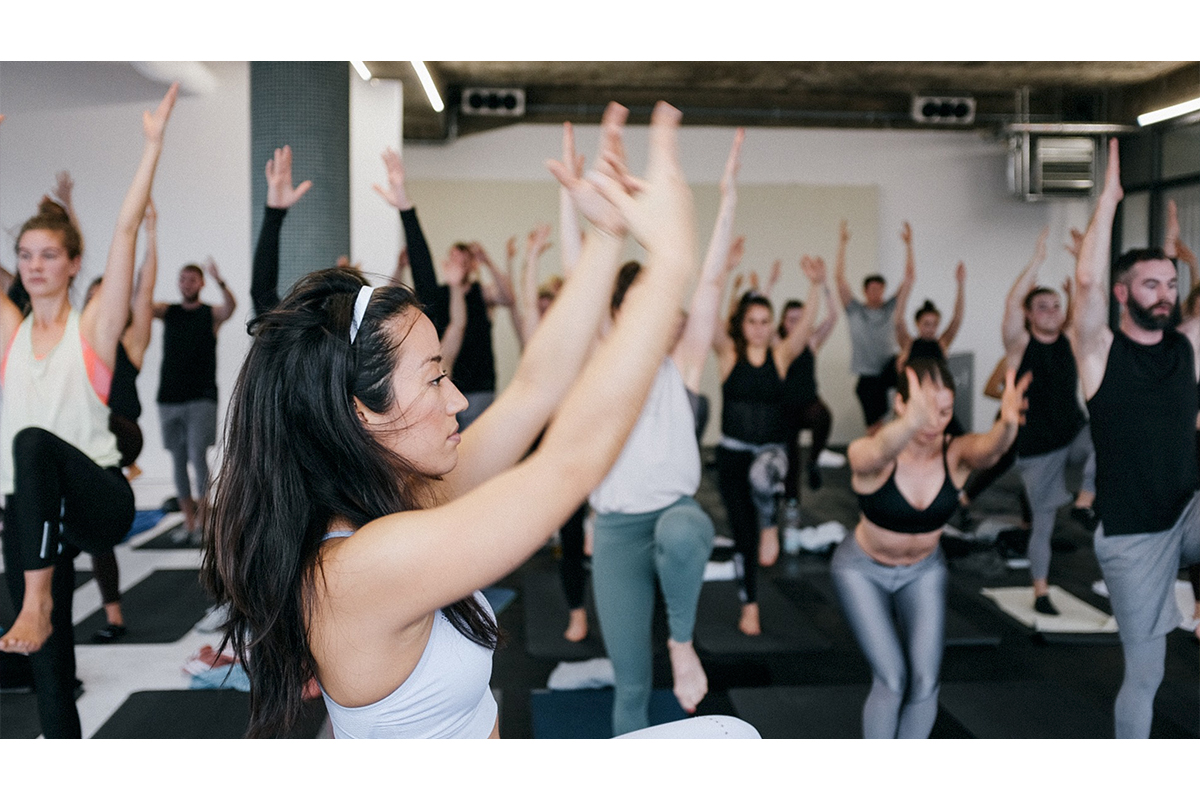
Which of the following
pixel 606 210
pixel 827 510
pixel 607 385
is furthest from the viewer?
pixel 827 510

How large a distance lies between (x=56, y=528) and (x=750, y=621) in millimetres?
2669

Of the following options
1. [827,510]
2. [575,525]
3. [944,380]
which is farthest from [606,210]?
[827,510]

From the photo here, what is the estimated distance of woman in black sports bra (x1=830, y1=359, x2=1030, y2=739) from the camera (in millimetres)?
2396

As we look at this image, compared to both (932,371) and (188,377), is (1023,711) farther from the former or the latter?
(188,377)

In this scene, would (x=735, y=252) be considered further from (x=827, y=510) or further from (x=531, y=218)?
(x=531, y=218)

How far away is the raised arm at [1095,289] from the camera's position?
232 centimetres

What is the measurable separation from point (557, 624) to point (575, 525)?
50 centimetres

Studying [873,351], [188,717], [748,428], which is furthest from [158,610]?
[873,351]

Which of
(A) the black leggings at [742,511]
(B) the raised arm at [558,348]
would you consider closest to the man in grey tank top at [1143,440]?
(A) the black leggings at [742,511]

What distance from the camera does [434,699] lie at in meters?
1.16

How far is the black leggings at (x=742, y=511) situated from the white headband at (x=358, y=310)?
287 centimetres

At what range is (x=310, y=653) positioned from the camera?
Result: 1.17 m

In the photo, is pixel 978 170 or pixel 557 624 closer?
pixel 557 624

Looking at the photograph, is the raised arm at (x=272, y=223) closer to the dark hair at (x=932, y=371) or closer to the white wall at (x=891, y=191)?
the dark hair at (x=932, y=371)
